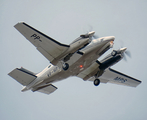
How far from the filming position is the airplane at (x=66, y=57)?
21953 millimetres

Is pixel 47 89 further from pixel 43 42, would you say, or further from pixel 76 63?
pixel 43 42

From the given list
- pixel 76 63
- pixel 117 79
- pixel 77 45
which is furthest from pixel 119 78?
pixel 77 45

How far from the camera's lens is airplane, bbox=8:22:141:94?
2195 cm

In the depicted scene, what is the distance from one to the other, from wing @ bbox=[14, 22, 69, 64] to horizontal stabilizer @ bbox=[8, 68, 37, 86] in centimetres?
365

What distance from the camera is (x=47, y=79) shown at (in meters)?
25.0

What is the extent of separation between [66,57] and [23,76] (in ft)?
18.7

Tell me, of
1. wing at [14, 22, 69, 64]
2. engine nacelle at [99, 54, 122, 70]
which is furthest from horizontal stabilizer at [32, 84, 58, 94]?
engine nacelle at [99, 54, 122, 70]

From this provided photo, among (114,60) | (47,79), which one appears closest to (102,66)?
(114,60)

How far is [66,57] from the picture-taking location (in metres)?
22.6

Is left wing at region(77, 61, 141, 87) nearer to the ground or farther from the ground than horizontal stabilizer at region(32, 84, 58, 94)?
farther from the ground

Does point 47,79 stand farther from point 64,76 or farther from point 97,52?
point 97,52

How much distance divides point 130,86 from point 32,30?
1499 cm

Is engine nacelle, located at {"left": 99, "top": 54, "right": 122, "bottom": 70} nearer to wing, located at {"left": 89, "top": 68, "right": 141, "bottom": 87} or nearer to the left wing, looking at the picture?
the left wing

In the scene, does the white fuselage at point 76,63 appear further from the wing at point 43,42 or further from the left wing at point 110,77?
the left wing at point 110,77
